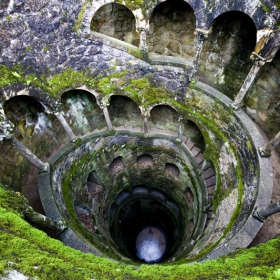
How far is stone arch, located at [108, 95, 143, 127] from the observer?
51.2ft

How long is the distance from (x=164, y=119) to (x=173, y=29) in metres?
5.36

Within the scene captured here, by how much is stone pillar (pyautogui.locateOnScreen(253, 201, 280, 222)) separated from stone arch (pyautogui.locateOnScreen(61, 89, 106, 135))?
1023 cm

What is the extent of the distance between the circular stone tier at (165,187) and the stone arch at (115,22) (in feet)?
16.8

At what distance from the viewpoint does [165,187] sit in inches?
744

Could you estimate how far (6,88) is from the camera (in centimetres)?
971

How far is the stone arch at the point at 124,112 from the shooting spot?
15.6 metres

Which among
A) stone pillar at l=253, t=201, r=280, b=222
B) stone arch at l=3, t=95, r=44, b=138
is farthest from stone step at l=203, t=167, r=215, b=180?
stone arch at l=3, t=95, r=44, b=138

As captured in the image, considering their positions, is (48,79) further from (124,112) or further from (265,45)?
(265,45)

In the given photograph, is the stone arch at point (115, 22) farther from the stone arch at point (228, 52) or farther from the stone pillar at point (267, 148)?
the stone pillar at point (267, 148)

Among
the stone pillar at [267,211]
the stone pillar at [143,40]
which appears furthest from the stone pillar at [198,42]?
the stone pillar at [267,211]

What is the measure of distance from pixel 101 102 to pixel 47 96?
295cm

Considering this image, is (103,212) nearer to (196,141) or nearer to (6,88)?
(196,141)

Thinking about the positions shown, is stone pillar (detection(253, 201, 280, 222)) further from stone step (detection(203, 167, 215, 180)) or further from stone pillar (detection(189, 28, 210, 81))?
stone pillar (detection(189, 28, 210, 81))

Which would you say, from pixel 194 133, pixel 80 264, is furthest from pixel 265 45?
pixel 80 264
